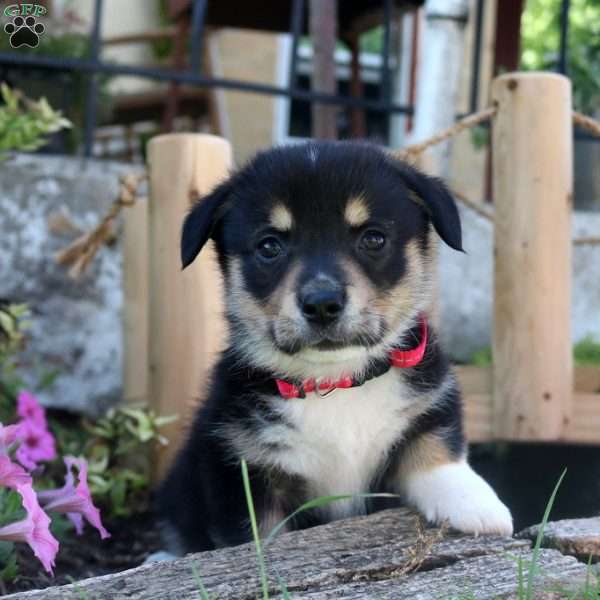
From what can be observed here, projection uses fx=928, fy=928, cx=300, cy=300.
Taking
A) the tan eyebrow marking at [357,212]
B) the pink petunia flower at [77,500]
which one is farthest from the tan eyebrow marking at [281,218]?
the pink petunia flower at [77,500]

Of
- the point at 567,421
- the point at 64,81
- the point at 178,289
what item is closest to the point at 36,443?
the point at 178,289

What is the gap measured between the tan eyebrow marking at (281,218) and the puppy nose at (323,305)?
0.26 m

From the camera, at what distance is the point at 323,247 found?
2.41 metres

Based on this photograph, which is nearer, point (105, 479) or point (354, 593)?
point (354, 593)

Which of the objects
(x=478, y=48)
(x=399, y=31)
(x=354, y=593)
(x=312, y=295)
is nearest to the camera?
(x=354, y=593)

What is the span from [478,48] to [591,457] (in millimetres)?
2850

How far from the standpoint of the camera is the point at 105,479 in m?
3.67

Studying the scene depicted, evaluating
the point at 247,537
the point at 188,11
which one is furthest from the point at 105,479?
the point at 188,11

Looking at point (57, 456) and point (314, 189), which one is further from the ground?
point (314, 189)

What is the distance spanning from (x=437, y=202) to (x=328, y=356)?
0.52m

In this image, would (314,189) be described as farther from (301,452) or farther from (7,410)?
(7,410)

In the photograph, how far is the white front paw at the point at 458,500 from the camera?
2.31m

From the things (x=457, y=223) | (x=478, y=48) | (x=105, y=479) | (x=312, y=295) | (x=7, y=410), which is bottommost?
(x=105, y=479)

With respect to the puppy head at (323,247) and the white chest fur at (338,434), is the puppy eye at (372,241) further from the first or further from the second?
the white chest fur at (338,434)
